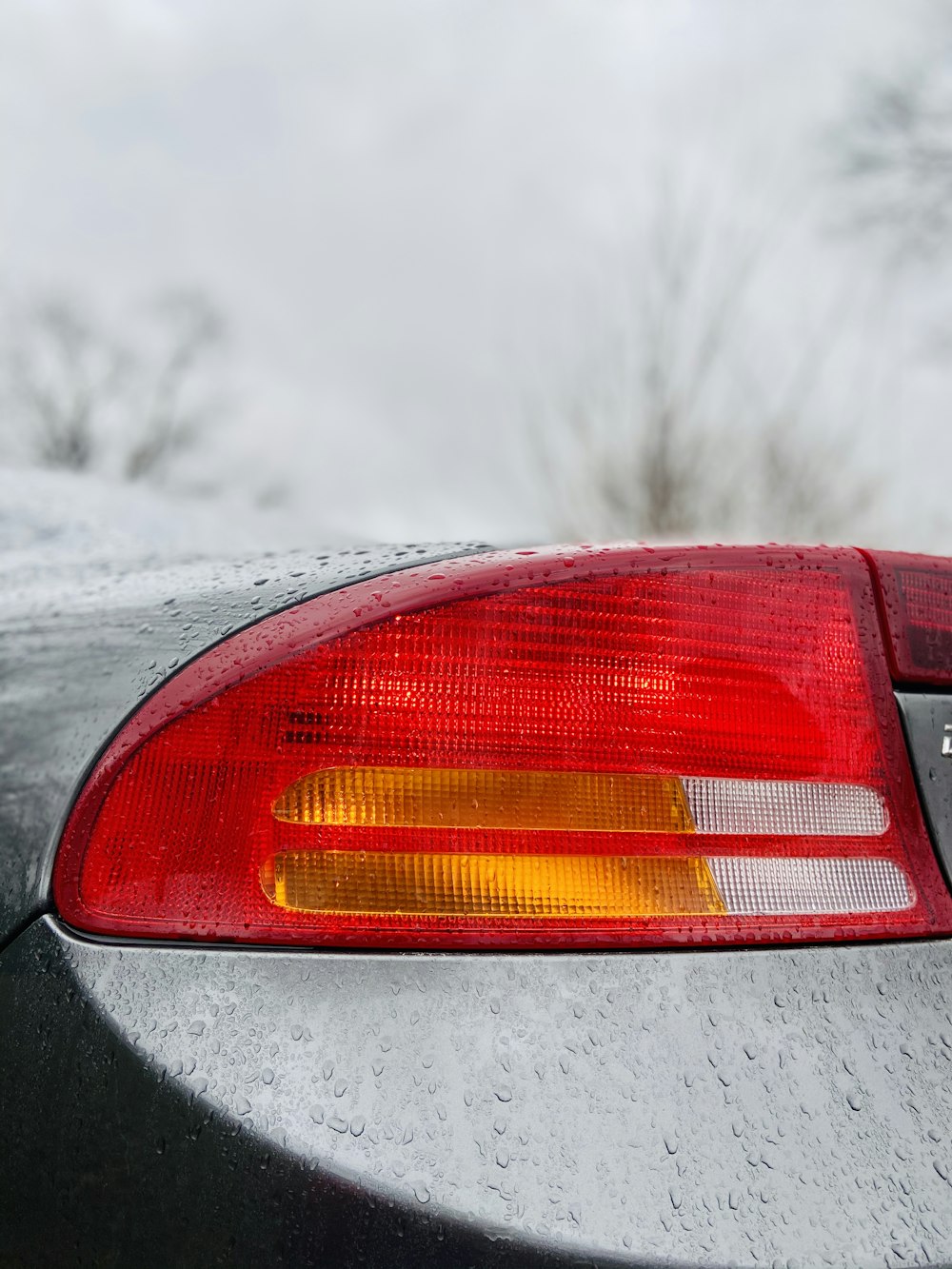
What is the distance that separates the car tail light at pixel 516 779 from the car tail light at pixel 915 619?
0.06 meters

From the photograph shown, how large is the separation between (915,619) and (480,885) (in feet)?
1.44

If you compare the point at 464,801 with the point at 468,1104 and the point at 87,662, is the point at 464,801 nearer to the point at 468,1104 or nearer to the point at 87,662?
the point at 468,1104

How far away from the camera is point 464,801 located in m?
0.78

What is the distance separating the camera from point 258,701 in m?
0.79

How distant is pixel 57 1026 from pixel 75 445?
22792 mm

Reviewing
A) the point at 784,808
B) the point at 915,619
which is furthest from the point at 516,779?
the point at 915,619

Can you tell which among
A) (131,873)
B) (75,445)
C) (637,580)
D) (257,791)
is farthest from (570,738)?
(75,445)

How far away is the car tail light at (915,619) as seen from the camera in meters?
0.85

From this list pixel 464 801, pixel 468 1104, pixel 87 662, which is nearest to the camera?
pixel 468 1104

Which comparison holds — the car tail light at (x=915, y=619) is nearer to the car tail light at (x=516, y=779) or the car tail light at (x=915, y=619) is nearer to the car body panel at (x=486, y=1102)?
the car tail light at (x=516, y=779)

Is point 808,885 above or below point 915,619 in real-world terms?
below

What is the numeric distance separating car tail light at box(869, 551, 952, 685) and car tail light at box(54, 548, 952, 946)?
0.06 meters

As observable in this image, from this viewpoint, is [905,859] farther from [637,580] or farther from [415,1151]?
[415,1151]

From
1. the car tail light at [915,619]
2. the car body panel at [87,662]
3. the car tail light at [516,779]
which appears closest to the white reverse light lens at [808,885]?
the car tail light at [516,779]
